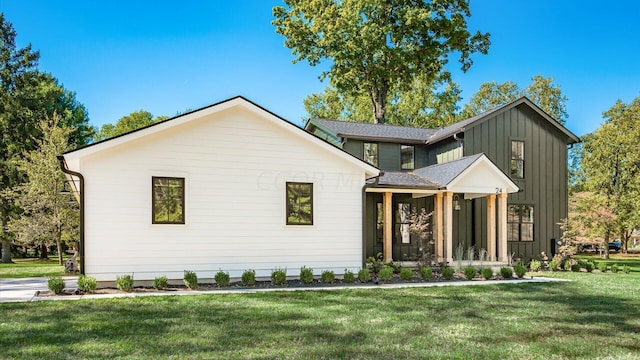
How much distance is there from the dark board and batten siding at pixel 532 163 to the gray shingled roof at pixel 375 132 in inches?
100

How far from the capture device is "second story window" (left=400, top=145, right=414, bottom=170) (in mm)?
20609

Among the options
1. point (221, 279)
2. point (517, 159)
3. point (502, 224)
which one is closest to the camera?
point (221, 279)

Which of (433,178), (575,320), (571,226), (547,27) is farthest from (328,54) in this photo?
(575,320)

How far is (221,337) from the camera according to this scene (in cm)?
640

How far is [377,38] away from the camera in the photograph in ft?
88.2

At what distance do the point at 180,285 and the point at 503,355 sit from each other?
821 centimetres

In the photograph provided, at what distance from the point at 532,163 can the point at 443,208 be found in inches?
238

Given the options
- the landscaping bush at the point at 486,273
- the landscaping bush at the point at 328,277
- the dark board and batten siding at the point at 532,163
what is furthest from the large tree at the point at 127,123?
the landscaping bush at the point at 486,273

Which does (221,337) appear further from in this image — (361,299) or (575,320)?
(575,320)

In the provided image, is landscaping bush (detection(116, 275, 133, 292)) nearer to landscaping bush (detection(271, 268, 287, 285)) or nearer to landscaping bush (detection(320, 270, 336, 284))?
landscaping bush (detection(271, 268, 287, 285))

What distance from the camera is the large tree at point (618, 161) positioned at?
112 feet

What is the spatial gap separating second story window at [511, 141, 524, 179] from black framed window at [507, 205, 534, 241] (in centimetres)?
133

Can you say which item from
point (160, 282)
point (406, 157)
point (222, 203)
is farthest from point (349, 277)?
point (406, 157)

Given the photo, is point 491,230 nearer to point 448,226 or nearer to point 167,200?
point 448,226
